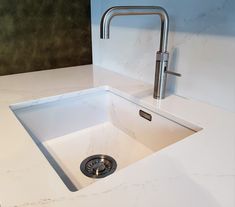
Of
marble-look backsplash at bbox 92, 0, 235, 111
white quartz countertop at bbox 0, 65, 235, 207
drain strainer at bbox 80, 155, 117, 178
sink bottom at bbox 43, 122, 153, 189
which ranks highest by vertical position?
marble-look backsplash at bbox 92, 0, 235, 111

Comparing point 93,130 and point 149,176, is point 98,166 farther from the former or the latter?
point 149,176

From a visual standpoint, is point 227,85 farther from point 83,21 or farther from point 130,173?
point 83,21

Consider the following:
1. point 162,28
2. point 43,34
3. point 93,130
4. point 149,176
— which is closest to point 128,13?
point 162,28

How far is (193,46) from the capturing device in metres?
0.81

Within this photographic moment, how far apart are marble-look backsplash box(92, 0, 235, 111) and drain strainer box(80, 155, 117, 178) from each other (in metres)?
0.40

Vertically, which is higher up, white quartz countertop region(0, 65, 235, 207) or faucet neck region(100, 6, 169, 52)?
faucet neck region(100, 6, 169, 52)

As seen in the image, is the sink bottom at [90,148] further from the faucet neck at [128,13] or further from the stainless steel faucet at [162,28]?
the faucet neck at [128,13]

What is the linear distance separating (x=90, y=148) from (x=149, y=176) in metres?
0.49

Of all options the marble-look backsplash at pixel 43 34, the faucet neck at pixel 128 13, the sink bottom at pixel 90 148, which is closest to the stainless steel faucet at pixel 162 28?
the faucet neck at pixel 128 13

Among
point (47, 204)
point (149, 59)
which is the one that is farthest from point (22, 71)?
point (47, 204)

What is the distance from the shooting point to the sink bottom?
816mm

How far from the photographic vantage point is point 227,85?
0.75 metres

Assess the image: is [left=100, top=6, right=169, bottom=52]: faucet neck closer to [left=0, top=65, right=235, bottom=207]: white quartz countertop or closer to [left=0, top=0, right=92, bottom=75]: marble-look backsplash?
[left=0, top=65, right=235, bottom=207]: white quartz countertop

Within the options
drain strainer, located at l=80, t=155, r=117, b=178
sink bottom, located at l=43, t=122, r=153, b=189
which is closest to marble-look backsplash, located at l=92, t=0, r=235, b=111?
sink bottom, located at l=43, t=122, r=153, b=189
